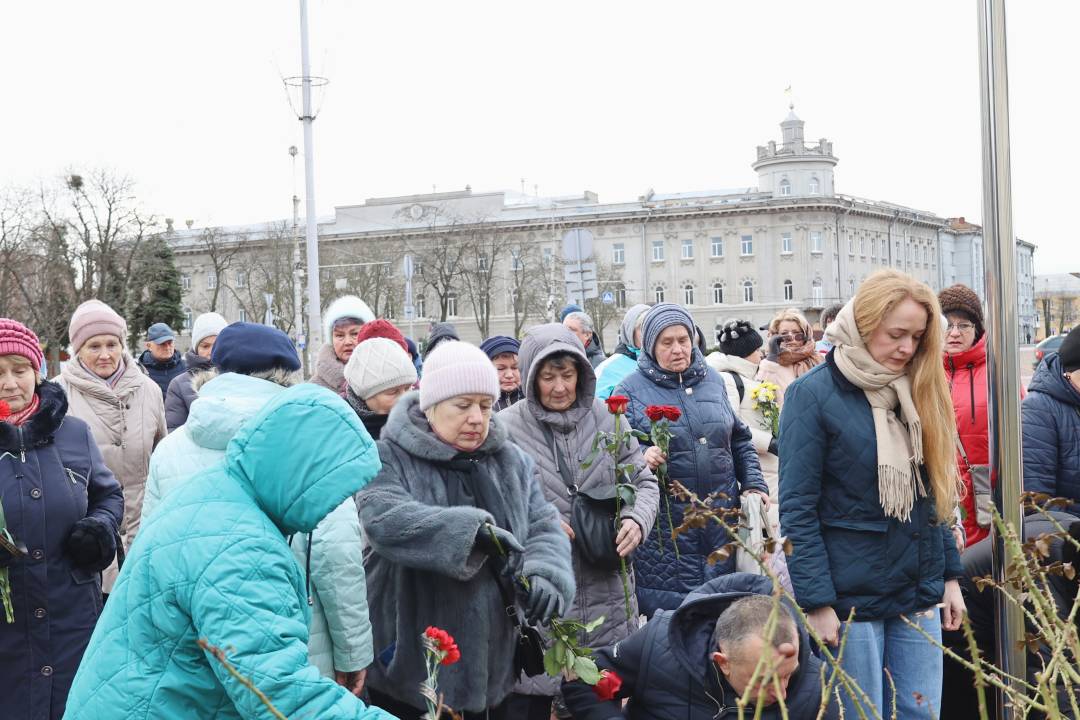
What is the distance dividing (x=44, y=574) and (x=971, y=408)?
4.21 meters

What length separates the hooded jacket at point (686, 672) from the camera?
3721mm

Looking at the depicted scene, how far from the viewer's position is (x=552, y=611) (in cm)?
378

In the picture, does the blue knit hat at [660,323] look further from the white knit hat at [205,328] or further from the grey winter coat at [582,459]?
the white knit hat at [205,328]

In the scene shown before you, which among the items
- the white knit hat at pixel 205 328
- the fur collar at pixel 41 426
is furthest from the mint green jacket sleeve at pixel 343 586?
the white knit hat at pixel 205 328

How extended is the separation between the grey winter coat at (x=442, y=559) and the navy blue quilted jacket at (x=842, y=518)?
817 millimetres

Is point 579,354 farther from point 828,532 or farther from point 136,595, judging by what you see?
point 136,595

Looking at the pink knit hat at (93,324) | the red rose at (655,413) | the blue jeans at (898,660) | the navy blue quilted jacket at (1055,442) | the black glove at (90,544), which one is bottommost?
the blue jeans at (898,660)

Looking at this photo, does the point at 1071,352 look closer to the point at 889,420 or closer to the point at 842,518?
the point at 889,420

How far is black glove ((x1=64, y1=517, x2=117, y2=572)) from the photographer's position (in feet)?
14.3

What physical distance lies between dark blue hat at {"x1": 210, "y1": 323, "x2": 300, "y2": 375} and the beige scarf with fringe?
1.98 metres

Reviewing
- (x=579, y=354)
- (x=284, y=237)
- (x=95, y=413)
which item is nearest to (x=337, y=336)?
(x=95, y=413)

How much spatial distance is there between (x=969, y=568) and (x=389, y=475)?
92.8 inches

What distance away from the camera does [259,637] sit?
7.79ft

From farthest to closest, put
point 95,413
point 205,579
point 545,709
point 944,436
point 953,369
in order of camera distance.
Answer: point 95,413 < point 953,369 < point 545,709 < point 944,436 < point 205,579
